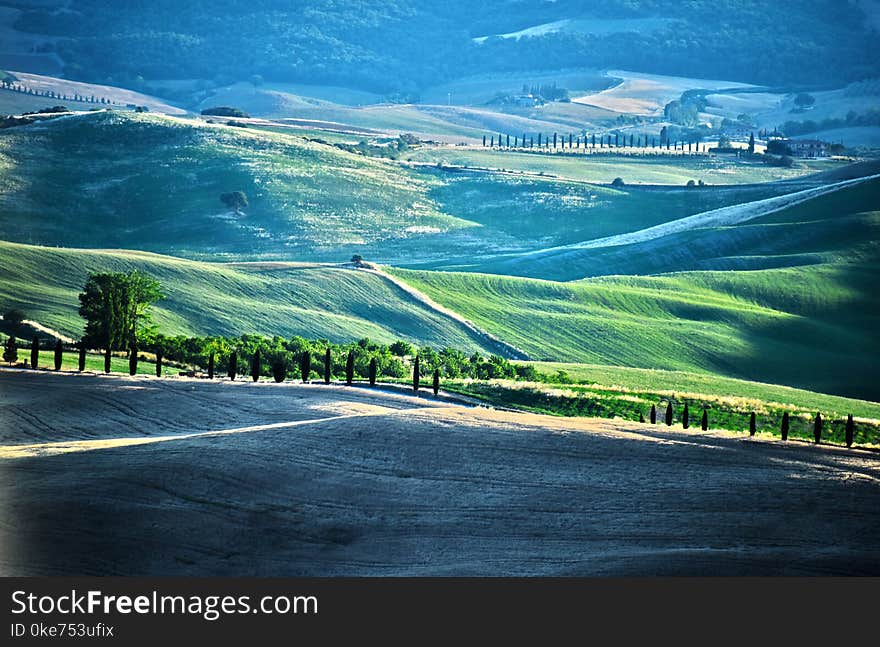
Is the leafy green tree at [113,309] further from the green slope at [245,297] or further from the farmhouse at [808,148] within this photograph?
the farmhouse at [808,148]

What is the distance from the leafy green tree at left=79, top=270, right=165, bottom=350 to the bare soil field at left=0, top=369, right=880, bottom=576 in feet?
52.6

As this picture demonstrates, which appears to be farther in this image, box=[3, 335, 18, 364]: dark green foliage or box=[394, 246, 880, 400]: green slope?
box=[394, 246, 880, 400]: green slope

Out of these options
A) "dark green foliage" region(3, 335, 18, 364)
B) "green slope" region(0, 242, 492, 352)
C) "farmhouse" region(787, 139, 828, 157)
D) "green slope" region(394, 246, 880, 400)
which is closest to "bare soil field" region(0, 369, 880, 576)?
"dark green foliage" region(3, 335, 18, 364)

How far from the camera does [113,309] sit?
4838 centimetres

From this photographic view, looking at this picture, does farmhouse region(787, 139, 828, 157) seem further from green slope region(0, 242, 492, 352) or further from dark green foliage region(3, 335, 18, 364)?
dark green foliage region(3, 335, 18, 364)

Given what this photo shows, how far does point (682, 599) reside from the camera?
61.7 feet

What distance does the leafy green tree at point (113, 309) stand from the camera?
48.0 m

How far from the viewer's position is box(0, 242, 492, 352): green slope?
63781mm

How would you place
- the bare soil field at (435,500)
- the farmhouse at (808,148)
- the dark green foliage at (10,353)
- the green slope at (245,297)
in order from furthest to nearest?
the farmhouse at (808,148)
the green slope at (245,297)
the dark green foliage at (10,353)
the bare soil field at (435,500)

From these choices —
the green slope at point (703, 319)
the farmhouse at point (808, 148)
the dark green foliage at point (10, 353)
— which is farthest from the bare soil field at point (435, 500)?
the farmhouse at point (808, 148)

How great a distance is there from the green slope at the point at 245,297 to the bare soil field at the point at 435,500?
32.0 m

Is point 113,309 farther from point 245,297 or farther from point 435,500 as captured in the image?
point 435,500

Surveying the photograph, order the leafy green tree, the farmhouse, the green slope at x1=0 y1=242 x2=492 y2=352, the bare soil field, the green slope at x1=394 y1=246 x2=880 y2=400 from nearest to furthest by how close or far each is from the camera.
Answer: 1. the bare soil field
2. the leafy green tree
3. the green slope at x1=0 y1=242 x2=492 y2=352
4. the green slope at x1=394 y1=246 x2=880 y2=400
5. the farmhouse

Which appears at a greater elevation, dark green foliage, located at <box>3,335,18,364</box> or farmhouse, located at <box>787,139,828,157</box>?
farmhouse, located at <box>787,139,828,157</box>
